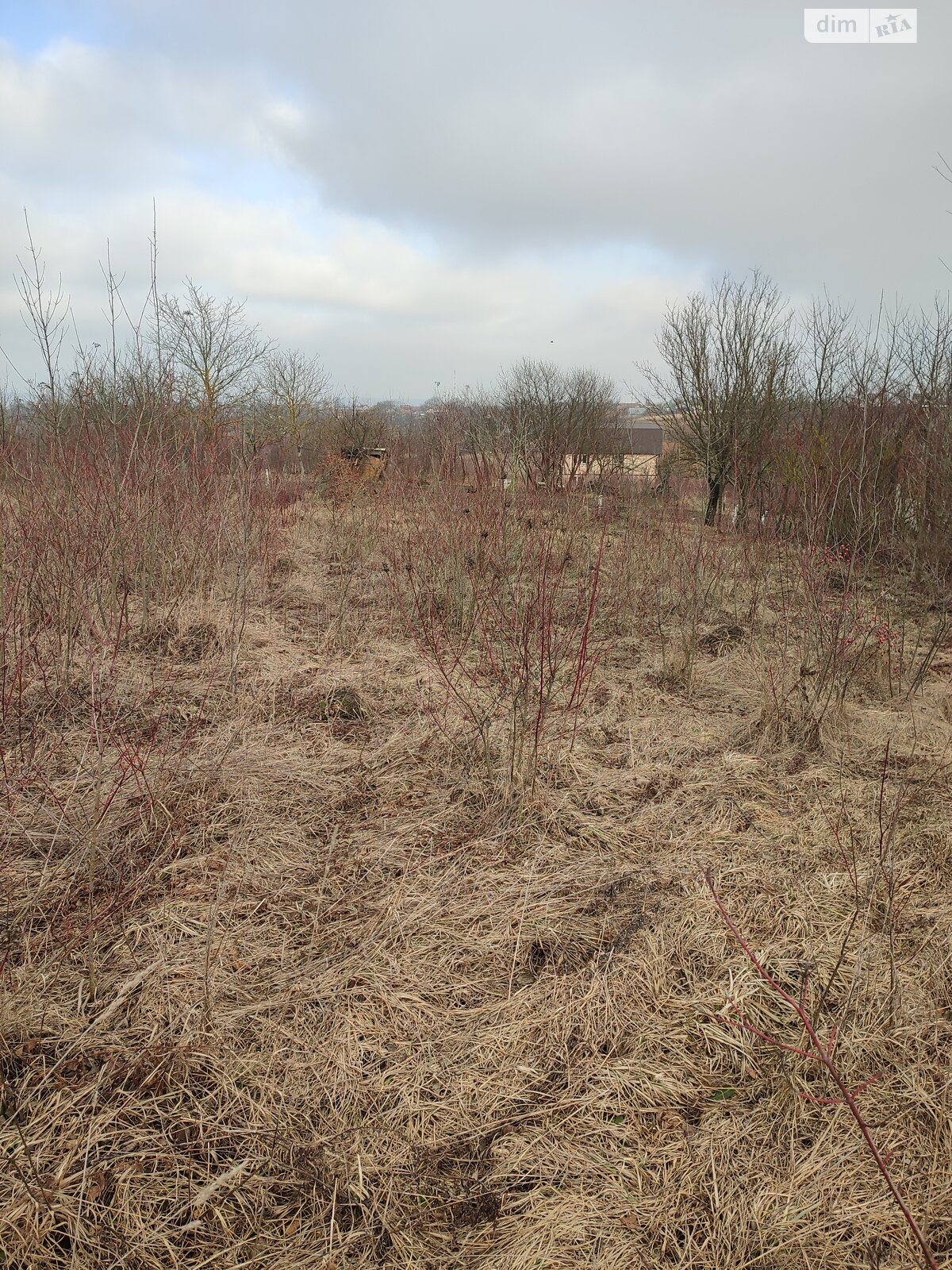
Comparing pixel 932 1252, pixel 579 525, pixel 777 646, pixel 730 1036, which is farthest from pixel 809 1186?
pixel 579 525

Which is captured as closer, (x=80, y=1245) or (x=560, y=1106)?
(x=80, y=1245)

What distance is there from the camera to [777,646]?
217 inches

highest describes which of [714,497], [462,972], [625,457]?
[625,457]

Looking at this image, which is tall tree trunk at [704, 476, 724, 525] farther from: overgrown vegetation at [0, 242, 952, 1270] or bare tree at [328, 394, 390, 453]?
overgrown vegetation at [0, 242, 952, 1270]

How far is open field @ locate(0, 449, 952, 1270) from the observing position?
63.7 inches

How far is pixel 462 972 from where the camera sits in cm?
234

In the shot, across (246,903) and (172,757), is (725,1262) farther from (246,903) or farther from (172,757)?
(172,757)

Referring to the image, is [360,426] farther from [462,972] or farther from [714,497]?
[462,972]

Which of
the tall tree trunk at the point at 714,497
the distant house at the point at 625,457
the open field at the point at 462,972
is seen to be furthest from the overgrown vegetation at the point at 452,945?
the tall tree trunk at the point at 714,497

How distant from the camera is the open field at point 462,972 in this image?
1.62 m

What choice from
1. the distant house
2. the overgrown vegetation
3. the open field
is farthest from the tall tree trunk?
the open field

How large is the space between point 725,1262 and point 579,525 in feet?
18.0

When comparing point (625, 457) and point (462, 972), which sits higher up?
point (625, 457)

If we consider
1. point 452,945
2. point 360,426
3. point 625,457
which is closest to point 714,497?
point 625,457
